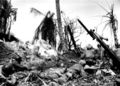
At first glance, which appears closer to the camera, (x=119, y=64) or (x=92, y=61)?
(x=119, y=64)

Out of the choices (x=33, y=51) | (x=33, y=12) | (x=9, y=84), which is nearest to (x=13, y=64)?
(x=9, y=84)

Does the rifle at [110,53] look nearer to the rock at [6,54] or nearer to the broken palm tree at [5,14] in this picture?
the rock at [6,54]

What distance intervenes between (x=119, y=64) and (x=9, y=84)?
180 inches

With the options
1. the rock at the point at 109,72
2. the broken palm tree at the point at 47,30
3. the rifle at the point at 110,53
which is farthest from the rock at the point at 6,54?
the rock at the point at 109,72

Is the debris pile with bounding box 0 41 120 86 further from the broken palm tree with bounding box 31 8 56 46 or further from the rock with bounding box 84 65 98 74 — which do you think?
the broken palm tree with bounding box 31 8 56 46

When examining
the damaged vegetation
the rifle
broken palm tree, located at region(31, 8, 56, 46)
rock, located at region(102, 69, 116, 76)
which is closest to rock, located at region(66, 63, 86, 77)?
the damaged vegetation

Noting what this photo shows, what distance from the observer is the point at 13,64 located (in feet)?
29.8

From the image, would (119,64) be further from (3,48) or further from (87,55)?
(3,48)

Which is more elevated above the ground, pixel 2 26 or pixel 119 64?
pixel 2 26

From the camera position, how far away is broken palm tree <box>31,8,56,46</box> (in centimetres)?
1585

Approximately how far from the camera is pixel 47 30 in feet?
52.8

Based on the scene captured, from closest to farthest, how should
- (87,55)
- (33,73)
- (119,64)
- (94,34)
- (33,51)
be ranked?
(33,73), (119,64), (94,34), (87,55), (33,51)

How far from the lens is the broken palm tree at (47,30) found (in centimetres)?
1585

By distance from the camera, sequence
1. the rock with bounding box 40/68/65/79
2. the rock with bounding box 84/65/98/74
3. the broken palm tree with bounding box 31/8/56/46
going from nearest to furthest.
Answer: the rock with bounding box 40/68/65/79 → the rock with bounding box 84/65/98/74 → the broken palm tree with bounding box 31/8/56/46
